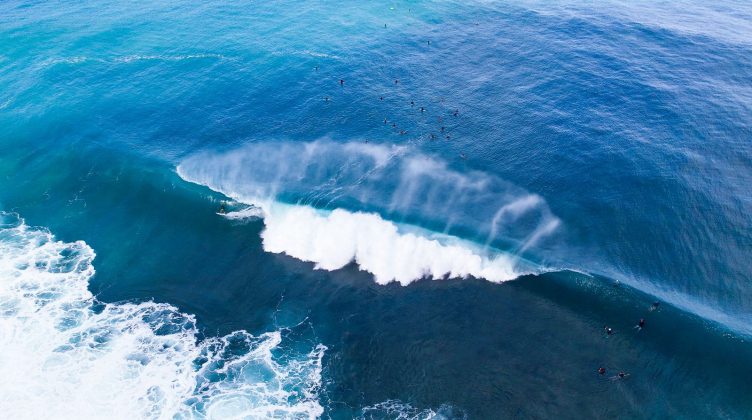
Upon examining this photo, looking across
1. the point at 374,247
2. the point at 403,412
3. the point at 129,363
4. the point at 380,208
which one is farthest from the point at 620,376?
the point at 129,363

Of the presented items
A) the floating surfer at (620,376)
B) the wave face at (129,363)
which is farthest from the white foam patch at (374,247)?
the floating surfer at (620,376)

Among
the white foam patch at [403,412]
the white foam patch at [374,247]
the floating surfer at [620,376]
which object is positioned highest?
the white foam patch at [374,247]

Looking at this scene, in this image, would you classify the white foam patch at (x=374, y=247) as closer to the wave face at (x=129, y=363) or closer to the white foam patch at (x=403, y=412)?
the wave face at (x=129, y=363)

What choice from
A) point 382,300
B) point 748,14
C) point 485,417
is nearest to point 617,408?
point 485,417

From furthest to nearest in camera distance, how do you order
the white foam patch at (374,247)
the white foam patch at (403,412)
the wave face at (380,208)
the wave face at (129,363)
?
the wave face at (380,208)
the white foam patch at (374,247)
the wave face at (129,363)
the white foam patch at (403,412)

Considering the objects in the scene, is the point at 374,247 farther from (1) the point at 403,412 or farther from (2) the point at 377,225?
(1) the point at 403,412

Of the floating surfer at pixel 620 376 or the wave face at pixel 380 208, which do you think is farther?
the wave face at pixel 380 208

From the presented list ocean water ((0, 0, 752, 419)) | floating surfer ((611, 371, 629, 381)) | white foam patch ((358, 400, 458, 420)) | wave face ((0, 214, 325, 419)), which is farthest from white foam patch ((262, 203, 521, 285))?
white foam patch ((358, 400, 458, 420))
